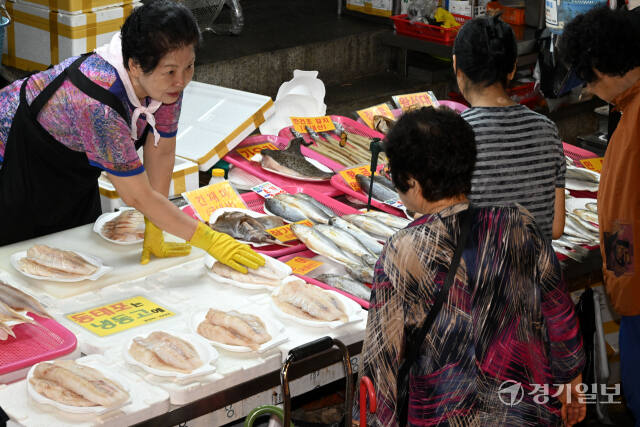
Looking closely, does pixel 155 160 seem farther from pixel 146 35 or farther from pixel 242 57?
pixel 242 57

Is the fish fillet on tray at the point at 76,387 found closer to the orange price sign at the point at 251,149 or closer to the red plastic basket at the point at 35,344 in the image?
the red plastic basket at the point at 35,344

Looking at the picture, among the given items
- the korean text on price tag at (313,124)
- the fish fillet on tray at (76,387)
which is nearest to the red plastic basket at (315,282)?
the fish fillet on tray at (76,387)

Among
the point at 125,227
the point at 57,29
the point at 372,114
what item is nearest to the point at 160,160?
the point at 125,227

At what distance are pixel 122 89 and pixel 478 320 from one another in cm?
152

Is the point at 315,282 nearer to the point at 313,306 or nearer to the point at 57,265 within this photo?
the point at 313,306

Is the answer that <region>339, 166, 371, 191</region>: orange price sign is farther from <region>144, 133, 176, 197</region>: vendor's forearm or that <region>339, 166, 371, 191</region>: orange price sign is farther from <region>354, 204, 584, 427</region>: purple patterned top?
<region>354, 204, 584, 427</region>: purple patterned top

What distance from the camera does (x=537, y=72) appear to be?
19.3 feet

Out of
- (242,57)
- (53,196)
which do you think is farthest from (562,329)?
(242,57)

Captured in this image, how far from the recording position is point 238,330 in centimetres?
263

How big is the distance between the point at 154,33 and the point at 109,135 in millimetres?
392

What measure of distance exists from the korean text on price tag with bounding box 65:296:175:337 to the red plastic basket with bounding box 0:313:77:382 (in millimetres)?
106

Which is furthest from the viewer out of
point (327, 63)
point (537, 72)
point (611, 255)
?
point (327, 63)

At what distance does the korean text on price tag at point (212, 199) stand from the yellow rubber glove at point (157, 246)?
0.43m

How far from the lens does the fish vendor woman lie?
2.71m
